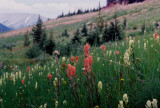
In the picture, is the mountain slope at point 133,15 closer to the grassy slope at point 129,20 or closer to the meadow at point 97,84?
the grassy slope at point 129,20

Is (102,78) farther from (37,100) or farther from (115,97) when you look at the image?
(37,100)

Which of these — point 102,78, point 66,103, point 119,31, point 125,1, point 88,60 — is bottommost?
point 66,103

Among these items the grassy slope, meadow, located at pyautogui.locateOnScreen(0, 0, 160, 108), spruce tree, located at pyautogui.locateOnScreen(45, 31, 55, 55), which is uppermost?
the grassy slope

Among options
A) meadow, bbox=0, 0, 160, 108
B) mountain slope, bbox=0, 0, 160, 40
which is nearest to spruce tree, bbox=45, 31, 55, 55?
mountain slope, bbox=0, 0, 160, 40

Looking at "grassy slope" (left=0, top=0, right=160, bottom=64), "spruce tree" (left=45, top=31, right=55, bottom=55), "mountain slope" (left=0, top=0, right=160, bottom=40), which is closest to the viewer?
"spruce tree" (left=45, top=31, right=55, bottom=55)

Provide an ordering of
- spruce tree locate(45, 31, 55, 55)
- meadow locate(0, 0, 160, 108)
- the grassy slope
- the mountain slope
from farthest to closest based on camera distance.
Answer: the mountain slope
the grassy slope
spruce tree locate(45, 31, 55, 55)
meadow locate(0, 0, 160, 108)

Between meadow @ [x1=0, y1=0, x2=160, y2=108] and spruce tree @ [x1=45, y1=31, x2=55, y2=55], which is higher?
spruce tree @ [x1=45, y1=31, x2=55, y2=55]

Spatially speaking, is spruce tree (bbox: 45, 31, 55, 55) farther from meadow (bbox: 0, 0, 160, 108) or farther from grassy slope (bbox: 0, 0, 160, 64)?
meadow (bbox: 0, 0, 160, 108)

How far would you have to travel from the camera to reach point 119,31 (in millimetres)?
16578

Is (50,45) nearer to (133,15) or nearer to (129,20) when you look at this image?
(129,20)

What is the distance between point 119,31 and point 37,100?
15.3m

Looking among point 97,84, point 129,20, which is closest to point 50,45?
point 97,84

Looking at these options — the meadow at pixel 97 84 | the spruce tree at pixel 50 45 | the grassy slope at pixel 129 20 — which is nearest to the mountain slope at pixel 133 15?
the grassy slope at pixel 129 20

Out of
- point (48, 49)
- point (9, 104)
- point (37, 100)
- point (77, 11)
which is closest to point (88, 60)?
point (37, 100)
